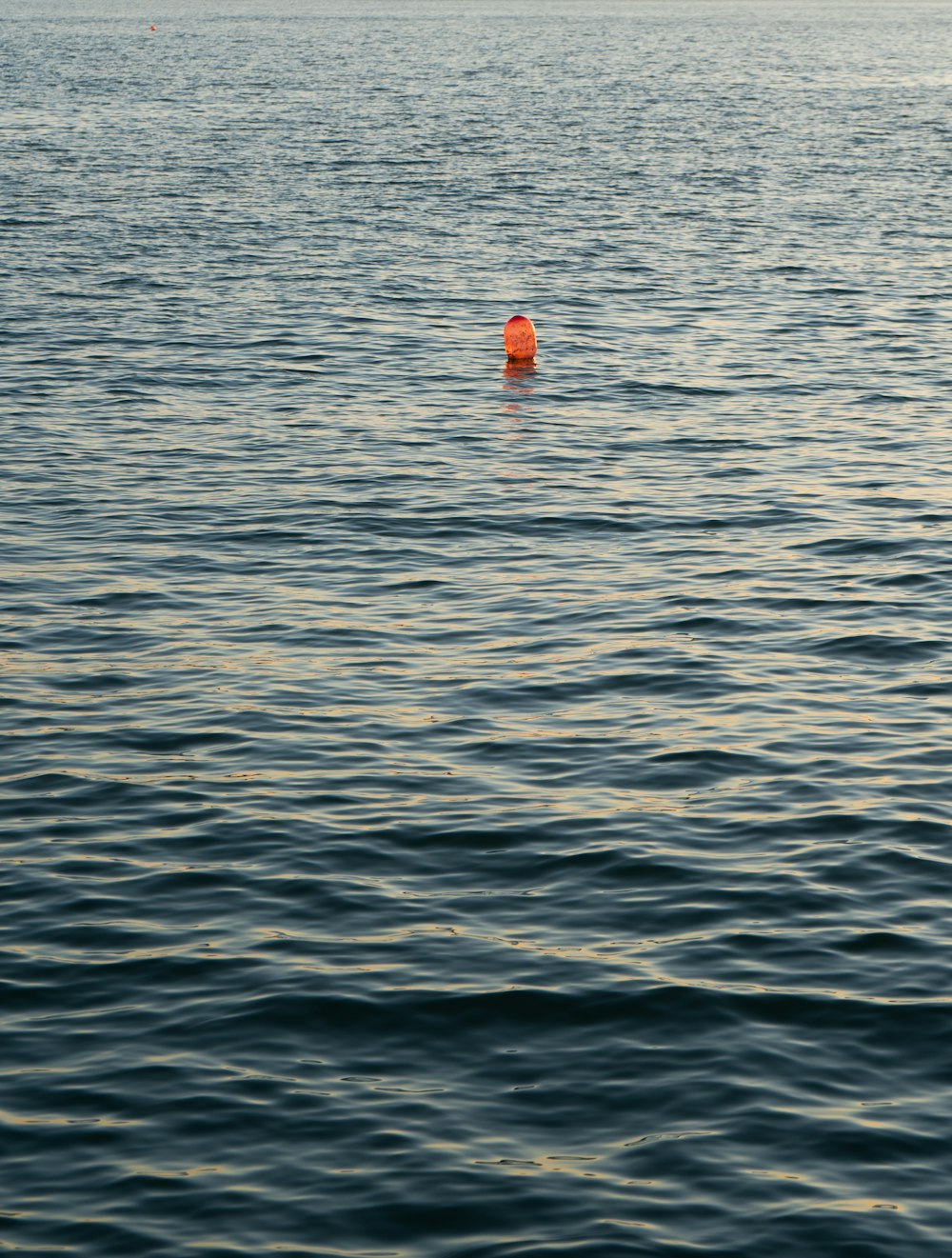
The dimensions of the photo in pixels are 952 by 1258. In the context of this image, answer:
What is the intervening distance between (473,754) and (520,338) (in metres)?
20.3

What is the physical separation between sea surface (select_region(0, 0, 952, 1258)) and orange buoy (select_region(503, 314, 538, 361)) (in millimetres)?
369

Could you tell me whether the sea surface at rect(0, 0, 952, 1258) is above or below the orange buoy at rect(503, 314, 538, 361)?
below

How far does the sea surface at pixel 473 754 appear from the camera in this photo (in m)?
12.8

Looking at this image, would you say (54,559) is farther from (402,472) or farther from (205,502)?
(402,472)

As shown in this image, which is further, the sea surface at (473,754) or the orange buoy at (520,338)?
the orange buoy at (520,338)

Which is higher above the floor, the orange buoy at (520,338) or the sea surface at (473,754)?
the orange buoy at (520,338)

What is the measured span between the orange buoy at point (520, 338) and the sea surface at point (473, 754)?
Result: 369 millimetres

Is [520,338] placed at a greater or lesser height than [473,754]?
greater

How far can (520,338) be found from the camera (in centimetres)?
3866

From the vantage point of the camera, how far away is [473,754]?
19719 millimetres

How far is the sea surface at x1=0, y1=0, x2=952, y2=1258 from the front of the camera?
12.8 metres

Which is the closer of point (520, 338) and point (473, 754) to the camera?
point (473, 754)

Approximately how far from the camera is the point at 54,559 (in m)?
26.4

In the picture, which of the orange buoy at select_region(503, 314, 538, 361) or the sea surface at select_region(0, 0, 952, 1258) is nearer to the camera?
the sea surface at select_region(0, 0, 952, 1258)
